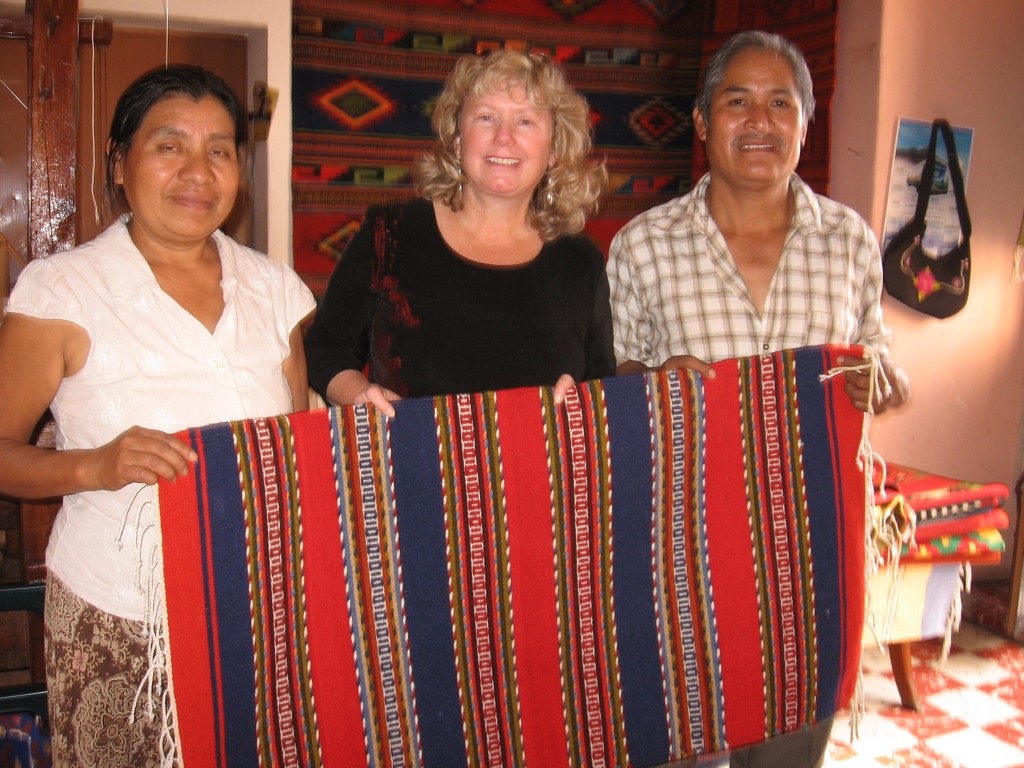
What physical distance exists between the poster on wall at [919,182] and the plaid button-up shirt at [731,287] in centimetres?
158

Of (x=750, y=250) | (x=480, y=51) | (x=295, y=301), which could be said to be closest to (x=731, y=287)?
(x=750, y=250)

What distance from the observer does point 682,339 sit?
68.9 inches

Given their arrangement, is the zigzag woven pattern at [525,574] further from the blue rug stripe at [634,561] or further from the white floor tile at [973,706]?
the white floor tile at [973,706]

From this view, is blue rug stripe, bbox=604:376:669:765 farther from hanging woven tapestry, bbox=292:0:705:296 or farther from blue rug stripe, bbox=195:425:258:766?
hanging woven tapestry, bbox=292:0:705:296

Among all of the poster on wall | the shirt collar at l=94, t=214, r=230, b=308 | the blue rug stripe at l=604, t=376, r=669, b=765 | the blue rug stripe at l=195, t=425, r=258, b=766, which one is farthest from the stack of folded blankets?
the shirt collar at l=94, t=214, r=230, b=308

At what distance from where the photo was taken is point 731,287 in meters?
1.74

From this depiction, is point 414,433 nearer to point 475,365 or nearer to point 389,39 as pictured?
point 475,365

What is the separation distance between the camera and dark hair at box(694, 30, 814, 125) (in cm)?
177

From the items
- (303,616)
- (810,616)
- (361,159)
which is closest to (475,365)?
(303,616)

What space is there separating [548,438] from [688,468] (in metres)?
0.25

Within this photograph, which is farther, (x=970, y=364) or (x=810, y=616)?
(x=970, y=364)

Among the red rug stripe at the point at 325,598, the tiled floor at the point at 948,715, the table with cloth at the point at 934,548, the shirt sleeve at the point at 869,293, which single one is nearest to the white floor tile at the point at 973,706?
the tiled floor at the point at 948,715

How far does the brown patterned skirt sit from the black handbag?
9.27 ft

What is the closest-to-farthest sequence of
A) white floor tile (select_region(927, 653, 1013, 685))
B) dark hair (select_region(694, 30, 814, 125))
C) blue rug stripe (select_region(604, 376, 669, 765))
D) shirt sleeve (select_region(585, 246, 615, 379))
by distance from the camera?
1. blue rug stripe (select_region(604, 376, 669, 765))
2. shirt sleeve (select_region(585, 246, 615, 379))
3. dark hair (select_region(694, 30, 814, 125))
4. white floor tile (select_region(927, 653, 1013, 685))
